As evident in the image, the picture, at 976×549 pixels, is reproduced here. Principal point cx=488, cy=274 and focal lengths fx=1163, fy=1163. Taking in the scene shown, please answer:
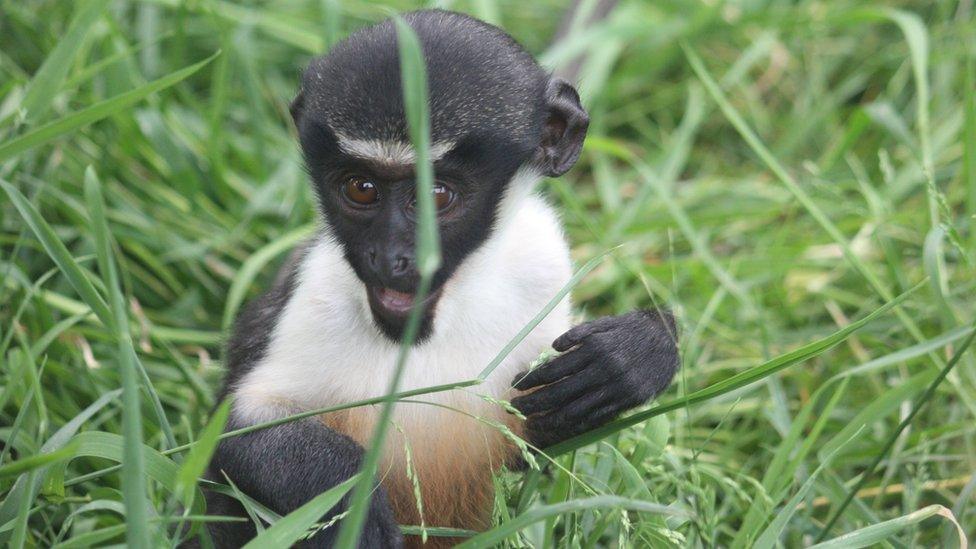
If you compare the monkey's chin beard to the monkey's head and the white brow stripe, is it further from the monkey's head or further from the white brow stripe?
the white brow stripe

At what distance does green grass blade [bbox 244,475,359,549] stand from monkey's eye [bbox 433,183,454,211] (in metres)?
0.74

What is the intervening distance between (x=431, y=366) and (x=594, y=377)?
1.51 feet

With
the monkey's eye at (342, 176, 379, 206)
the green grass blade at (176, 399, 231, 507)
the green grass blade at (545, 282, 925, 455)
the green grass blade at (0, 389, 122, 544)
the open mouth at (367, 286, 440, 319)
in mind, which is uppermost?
the monkey's eye at (342, 176, 379, 206)

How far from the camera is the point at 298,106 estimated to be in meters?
3.12

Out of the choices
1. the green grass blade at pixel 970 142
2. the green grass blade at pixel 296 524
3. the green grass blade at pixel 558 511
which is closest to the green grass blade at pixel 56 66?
the green grass blade at pixel 296 524

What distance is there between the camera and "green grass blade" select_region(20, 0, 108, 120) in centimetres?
324

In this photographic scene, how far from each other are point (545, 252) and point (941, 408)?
5.43 ft

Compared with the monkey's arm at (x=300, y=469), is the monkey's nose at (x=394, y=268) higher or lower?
higher

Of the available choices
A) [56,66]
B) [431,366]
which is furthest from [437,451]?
[56,66]

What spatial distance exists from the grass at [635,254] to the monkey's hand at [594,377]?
0.24 ft

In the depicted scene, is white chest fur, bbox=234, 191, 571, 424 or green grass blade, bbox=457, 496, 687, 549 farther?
white chest fur, bbox=234, 191, 571, 424

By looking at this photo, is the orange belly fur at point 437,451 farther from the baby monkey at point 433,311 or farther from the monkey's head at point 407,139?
the monkey's head at point 407,139

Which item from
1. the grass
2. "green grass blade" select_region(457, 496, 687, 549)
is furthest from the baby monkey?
"green grass blade" select_region(457, 496, 687, 549)

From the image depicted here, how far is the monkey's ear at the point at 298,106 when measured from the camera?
122 inches
